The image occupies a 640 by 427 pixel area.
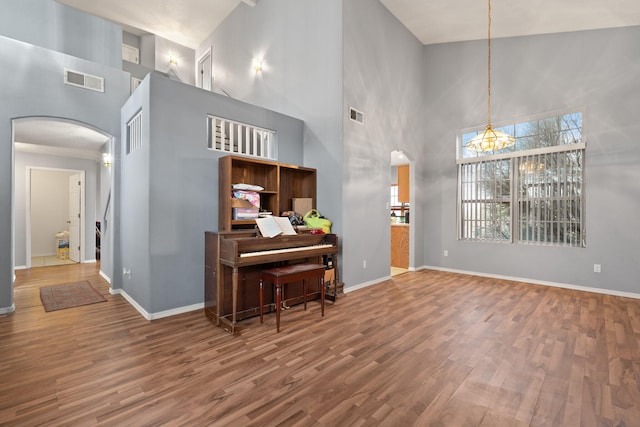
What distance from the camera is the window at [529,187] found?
4586 mm

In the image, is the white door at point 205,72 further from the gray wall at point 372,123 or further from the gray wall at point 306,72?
the gray wall at point 372,123

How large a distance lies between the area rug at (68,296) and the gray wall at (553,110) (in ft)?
18.4

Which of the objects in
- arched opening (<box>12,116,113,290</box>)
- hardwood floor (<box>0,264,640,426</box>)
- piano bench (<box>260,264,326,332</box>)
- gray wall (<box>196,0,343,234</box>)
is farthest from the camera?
arched opening (<box>12,116,113,290</box>)

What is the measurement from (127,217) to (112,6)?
5.29 meters

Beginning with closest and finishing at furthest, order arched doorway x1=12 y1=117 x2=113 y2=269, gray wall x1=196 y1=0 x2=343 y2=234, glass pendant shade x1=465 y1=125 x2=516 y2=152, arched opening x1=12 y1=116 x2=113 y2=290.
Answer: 1. glass pendant shade x1=465 y1=125 x2=516 y2=152
2. gray wall x1=196 y1=0 x2=343 y2=234
3. arched doorway x1=12 y1=117 x2=113 y2=269
4. arched opening x1=12 y1=116 x2=113 y2=290

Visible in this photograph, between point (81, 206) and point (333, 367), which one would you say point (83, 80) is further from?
point (333, 367)

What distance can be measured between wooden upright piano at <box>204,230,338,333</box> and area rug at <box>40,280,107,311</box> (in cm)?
181

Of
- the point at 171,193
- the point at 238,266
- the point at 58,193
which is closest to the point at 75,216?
the point at 58,193

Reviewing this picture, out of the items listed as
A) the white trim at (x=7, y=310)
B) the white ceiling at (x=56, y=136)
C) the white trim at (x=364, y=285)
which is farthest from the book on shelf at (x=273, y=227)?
the white ceiling at (x=56, y=136)

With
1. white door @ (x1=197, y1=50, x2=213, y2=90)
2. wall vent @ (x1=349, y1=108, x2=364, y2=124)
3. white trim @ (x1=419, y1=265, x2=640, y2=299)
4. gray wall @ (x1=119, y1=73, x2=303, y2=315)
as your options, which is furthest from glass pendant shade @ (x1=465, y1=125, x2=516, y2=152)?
white door @ (x1=197, y1=50, x2=213, y2=90)

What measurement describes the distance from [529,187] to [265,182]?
4.25m

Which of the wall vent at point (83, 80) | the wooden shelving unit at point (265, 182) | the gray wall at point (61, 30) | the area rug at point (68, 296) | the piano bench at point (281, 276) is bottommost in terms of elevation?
the area rug at point (68, 296)

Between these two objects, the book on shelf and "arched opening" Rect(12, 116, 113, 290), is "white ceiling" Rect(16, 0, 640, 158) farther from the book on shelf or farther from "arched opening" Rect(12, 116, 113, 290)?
the book on shelf

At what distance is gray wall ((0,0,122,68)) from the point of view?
14.9 feet
